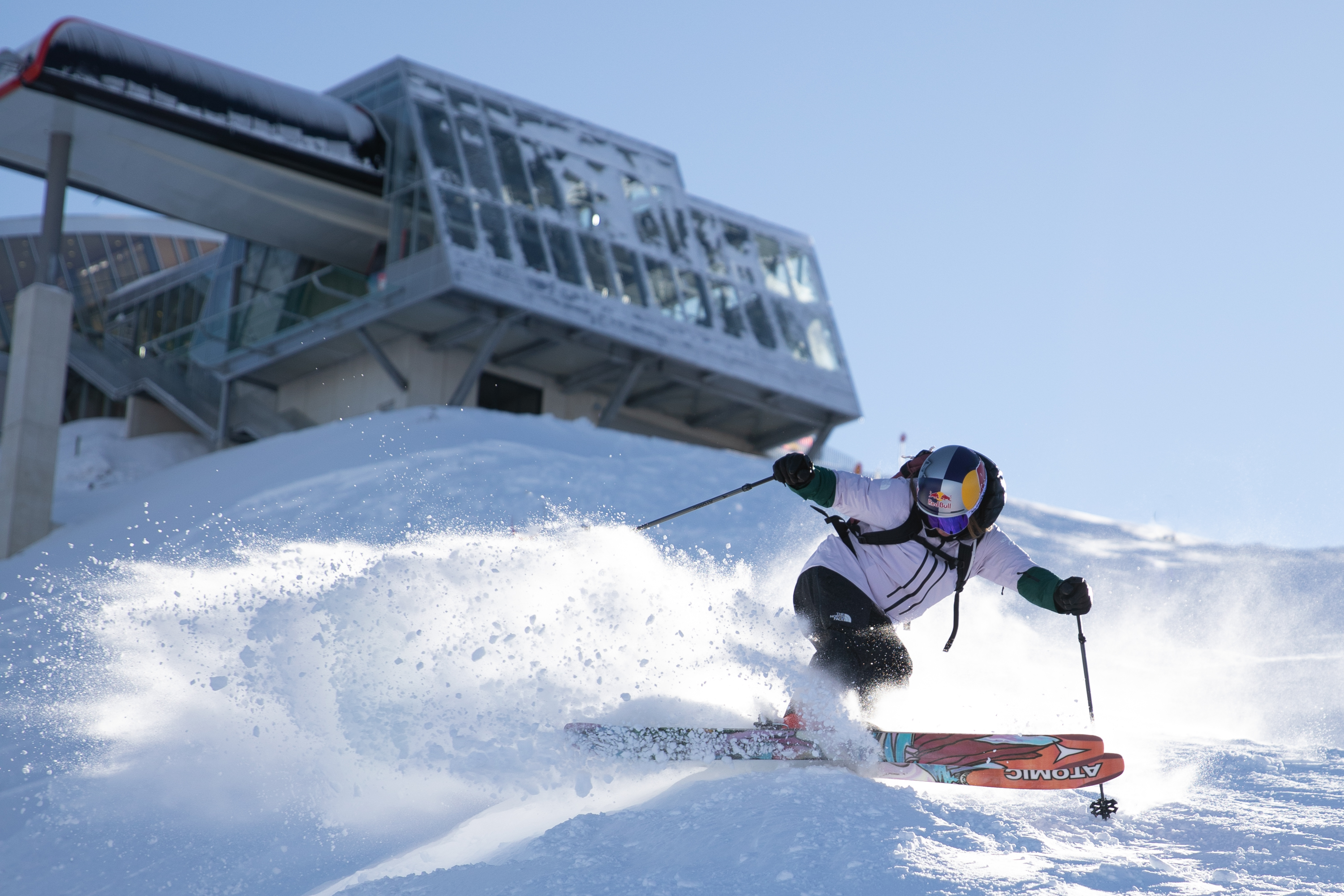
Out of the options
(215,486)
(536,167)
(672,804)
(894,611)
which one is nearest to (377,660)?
(672,804)

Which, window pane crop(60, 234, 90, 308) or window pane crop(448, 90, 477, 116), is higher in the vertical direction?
window pane crop(60, 234, 90, 308)

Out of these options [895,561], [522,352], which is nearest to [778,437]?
[522,352]

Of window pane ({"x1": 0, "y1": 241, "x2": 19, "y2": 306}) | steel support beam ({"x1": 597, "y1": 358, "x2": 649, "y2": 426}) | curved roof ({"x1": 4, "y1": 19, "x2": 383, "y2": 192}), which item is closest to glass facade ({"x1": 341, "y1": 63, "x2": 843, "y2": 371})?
curved roof ({"x1": 4, "y1": 19, "x2": 383, "y2": 192})

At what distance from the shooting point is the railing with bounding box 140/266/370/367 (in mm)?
21172

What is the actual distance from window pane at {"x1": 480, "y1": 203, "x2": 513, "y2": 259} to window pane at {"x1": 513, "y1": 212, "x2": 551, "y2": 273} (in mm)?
226

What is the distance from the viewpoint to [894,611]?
5.34m

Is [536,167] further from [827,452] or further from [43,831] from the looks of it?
[43,831]

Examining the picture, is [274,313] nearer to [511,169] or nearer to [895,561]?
[511,169]

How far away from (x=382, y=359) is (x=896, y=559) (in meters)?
17.3

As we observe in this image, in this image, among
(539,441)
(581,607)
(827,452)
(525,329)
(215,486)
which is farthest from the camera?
(827,452)

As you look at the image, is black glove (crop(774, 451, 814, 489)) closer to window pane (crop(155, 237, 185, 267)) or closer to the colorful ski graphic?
the colorful ski graphic

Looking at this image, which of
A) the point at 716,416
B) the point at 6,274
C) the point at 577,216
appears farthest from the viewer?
the point at 6,274

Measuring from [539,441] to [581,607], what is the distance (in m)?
8.91

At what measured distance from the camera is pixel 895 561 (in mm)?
5266
